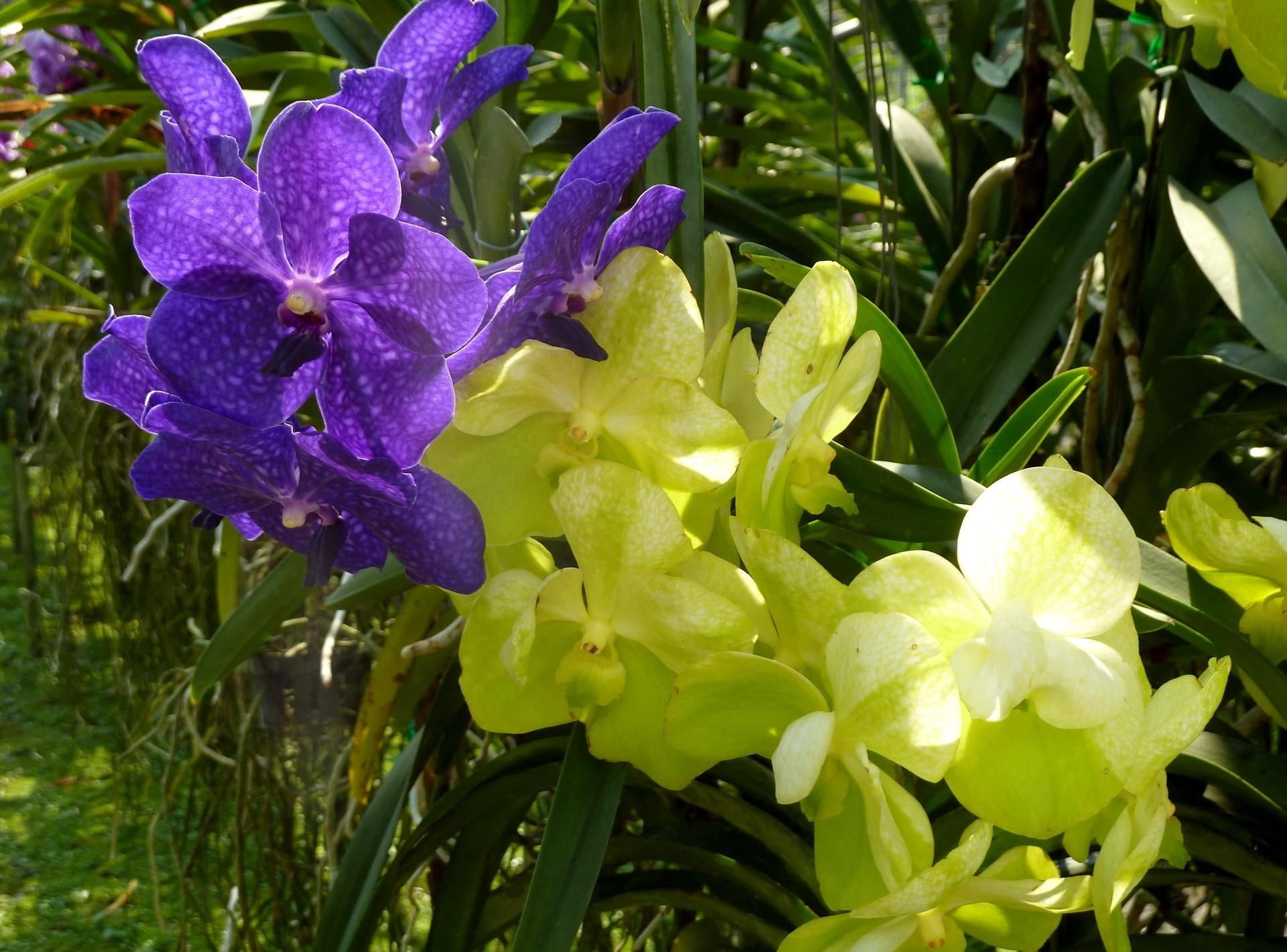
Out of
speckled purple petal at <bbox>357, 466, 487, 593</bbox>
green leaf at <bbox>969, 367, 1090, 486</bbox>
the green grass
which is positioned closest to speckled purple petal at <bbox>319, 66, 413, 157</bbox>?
speckled purple petal at <bbox>357, 466, 487, 593</bbox>

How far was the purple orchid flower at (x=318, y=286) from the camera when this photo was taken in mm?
233

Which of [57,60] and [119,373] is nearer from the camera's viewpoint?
[119,373]

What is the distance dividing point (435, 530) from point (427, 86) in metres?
0.15

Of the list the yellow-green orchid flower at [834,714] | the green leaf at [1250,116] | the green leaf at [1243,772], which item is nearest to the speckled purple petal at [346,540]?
the yellow-green orchid flower at [834,714]

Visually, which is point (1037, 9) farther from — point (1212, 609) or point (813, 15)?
point (1212, 609)

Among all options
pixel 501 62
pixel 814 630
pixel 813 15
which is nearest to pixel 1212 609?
pixel 814 630

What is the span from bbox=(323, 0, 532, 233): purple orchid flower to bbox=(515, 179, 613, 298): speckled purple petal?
69 mm

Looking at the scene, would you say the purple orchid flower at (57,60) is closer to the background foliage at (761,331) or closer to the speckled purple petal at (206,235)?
the background foliage at (761,331)

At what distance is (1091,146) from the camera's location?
73 cm

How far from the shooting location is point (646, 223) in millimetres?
290

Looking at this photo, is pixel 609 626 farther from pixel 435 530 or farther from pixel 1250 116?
pixel 1250 116

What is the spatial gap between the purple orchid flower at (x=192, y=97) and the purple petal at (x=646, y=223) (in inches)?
3.7

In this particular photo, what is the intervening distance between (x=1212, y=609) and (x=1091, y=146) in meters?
0.48

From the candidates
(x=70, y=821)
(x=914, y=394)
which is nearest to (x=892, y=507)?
(x=914, y=394)
